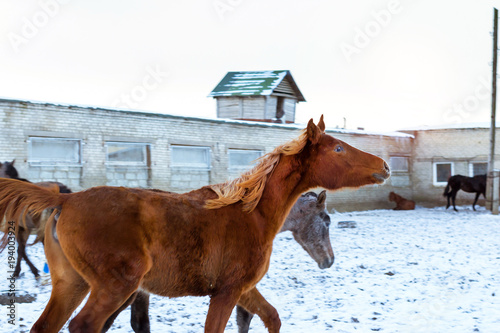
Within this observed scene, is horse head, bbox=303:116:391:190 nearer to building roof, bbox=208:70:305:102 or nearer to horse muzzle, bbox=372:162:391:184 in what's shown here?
horse muzzle, bbox=372:162:391:184

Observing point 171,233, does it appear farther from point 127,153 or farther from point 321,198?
point 127,153

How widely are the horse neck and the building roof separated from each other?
77.1ft

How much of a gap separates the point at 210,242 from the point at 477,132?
2514 centimetres

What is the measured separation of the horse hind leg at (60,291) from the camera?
10.2ft

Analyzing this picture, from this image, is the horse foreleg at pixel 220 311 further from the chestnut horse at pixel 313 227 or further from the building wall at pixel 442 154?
the building wall at pixel 442 154

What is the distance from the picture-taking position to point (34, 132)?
13.5m

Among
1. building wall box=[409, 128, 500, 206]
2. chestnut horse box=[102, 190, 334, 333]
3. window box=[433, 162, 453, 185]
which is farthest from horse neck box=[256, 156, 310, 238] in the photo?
window box=[433, 162, 453, 185]

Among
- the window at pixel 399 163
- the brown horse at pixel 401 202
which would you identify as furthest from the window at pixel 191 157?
the window at pixel 399 163

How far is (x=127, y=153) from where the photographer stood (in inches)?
613

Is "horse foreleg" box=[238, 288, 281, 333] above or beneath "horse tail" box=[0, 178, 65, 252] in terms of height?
beneath

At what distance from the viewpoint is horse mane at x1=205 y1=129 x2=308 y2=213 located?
351cm

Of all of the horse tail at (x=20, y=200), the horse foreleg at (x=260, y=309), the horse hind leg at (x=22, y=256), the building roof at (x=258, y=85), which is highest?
the building roof at (x=258, y=85)

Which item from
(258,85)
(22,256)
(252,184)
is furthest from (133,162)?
(258,85)

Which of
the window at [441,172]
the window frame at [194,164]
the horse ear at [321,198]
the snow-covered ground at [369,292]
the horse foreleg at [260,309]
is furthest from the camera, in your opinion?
the window at [441,172]
